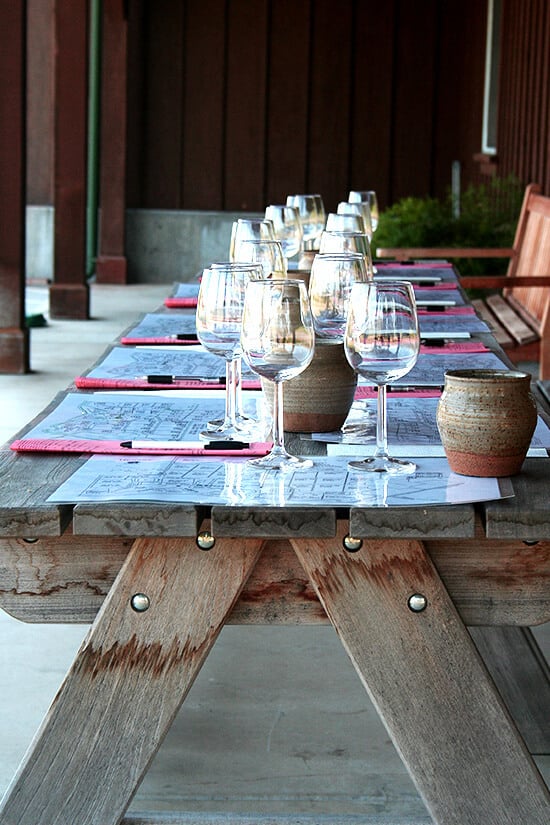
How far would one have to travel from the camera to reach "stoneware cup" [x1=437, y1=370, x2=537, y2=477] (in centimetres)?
174

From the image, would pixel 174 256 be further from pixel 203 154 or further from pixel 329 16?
pixel 329 16

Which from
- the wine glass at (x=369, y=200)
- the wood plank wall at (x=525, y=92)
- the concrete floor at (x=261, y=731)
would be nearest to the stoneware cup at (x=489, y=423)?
the concrete floor at (x=261, y=731)

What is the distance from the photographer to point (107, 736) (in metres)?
1.77

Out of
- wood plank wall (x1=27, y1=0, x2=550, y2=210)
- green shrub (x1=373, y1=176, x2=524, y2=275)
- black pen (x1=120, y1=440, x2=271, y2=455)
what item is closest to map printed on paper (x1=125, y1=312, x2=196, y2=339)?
black pen (x1=120, y1=440, x2=271, y2=455)

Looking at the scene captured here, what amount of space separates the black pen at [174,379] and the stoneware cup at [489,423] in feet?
2.78

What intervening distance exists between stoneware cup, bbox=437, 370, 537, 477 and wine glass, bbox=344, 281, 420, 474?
0.09 m

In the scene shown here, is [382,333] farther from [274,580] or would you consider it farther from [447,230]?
[447,230]

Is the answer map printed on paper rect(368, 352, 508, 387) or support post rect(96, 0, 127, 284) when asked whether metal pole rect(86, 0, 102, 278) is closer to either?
support post rect(96, 0, 127, 284)

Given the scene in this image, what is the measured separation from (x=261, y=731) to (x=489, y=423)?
1050 mm

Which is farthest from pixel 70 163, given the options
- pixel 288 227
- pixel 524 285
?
pixel 288 227

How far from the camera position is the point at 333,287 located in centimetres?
230

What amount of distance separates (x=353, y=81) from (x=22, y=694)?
30.9ft

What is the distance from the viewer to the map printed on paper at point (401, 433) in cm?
196

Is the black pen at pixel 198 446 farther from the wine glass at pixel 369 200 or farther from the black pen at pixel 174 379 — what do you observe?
the wine glass at pixel 369 200
